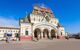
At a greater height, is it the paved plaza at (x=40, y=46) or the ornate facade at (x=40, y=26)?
the ornate facade at (x=40, y=26)

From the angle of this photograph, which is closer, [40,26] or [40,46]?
[40,46]

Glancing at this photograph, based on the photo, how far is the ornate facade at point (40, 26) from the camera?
51.6 meters

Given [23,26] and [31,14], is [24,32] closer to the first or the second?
[23,26]

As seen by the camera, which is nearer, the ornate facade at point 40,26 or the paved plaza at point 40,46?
the paved plaza at point 40,46

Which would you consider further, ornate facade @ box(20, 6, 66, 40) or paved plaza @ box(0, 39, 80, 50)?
ornate facade @ box(20, 6, 66, 40)

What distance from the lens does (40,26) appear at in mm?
54750

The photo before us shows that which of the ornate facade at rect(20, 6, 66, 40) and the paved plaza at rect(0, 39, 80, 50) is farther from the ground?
the ornate facade at rect(20, 6, 66, 40)

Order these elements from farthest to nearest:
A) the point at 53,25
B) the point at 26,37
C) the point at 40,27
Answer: the point at 53,25 < the point at 40,27 < the point at 26,37

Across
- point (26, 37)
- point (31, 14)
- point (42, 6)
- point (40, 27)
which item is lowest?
point (26, 37)

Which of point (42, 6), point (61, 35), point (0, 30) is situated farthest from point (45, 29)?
point (0, 30)

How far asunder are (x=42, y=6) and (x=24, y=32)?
19450 millimetres

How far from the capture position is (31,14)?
5628cm

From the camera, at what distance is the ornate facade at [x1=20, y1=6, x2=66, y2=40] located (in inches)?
2030

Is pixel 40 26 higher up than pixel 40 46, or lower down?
higher up
